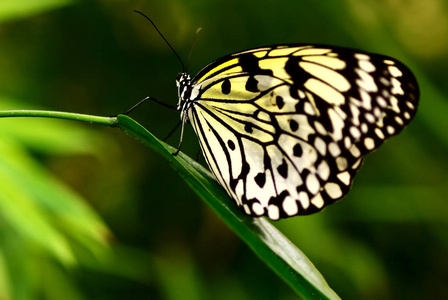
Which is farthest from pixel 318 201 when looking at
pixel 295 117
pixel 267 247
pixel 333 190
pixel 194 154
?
pixel 194 154

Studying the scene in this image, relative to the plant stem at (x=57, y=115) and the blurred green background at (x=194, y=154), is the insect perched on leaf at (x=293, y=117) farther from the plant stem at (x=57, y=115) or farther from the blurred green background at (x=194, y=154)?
the blurred green background at (x=194, y=154)

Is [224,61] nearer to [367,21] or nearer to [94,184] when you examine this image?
[367,21]

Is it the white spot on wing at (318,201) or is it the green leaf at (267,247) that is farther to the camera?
the white spot on wing at (318,201)

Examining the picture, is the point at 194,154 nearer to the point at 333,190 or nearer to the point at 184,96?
the point at 184,96

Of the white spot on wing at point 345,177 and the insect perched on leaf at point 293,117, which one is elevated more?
the insect perched on leaf at point 293,117

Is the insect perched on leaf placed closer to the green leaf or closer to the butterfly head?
the butterfly head

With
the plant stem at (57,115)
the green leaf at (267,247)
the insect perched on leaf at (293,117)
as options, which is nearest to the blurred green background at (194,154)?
the insect perched on leaf at (293,117)
